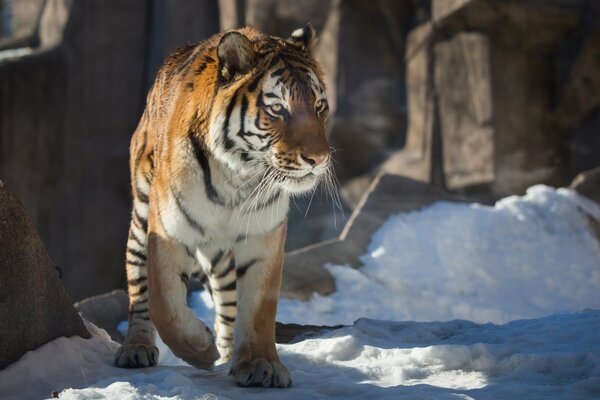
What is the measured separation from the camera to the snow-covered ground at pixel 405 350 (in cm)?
319

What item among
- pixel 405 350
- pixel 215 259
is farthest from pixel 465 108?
pixel 405 350

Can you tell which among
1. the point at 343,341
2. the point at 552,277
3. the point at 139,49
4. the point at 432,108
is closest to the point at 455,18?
the point at 432,108

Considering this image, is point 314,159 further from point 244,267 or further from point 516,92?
point 516,92

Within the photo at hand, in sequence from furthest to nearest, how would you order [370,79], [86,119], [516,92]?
1. [86,119]
2. [370,79]
3. [516,92]

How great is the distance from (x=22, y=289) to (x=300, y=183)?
1.12 meters

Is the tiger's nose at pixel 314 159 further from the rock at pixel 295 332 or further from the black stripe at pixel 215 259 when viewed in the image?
the rock at pixel 295 332

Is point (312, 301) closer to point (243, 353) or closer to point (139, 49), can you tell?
point (243, 353)

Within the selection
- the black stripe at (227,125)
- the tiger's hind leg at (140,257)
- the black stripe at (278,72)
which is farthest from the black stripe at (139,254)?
the black stripe at (278,72)

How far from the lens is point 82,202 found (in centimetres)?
1178

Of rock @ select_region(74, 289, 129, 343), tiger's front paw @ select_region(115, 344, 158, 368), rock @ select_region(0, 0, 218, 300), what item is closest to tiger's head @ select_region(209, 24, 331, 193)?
tiger's front paw @ select_region(115, 344, 158, 368)

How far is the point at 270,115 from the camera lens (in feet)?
11.4

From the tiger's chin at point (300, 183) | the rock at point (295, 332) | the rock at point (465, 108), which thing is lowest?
the rock at point (295, 332)

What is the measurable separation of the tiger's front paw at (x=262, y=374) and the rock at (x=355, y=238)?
3.28m

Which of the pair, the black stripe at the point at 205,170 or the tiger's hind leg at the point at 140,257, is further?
the tiger's hind leg at the point at 140,257
